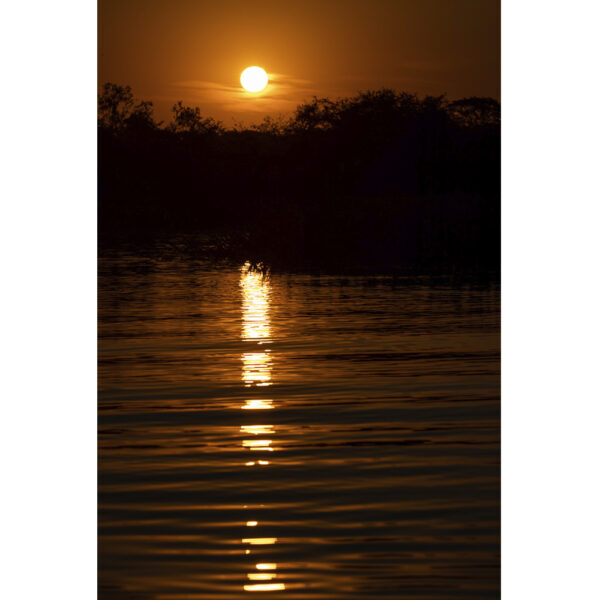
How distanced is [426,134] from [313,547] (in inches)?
1605

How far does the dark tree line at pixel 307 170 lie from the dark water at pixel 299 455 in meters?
19.2

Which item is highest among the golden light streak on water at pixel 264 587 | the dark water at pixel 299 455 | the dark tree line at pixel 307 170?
the dark tree line at pixel 307 170

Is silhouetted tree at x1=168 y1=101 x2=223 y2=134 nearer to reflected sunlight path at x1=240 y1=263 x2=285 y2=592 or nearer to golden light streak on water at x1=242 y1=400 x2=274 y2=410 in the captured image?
reflected sunlight path at x1=240 y1=263 x2=285 y2=592

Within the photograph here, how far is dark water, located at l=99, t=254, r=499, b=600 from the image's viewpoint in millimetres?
6012

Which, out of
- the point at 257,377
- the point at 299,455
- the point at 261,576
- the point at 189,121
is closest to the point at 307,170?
the point at 189,121

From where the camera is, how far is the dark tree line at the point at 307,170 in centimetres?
3734

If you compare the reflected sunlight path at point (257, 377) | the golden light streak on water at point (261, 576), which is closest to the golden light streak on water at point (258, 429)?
the reflected sunlight path at point (257, 377)

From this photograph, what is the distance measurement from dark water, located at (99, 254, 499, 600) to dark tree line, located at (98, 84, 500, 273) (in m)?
19.2

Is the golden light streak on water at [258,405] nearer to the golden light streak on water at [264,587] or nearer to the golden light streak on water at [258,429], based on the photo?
the golden light streak on water at [258,429]

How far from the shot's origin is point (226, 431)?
8.90 m
